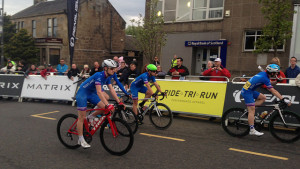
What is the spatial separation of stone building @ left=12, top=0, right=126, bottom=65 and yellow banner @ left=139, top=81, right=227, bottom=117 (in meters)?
25.6

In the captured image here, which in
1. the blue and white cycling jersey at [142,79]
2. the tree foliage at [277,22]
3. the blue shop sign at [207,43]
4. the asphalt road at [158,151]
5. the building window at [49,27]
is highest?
the building window at [49,27]

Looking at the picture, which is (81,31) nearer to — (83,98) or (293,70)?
(293,70)

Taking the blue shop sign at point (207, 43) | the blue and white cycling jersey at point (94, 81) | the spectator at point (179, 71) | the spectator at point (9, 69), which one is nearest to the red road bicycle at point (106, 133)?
the blue and white cycling jersey at point (94, 81)

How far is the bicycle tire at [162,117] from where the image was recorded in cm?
680

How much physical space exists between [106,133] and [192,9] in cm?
1854

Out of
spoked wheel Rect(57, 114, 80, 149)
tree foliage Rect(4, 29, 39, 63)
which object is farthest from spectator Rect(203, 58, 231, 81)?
tree foliage Rect(4, 29, 39, 63)

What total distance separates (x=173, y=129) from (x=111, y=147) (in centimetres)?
256

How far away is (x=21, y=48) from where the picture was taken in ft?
107

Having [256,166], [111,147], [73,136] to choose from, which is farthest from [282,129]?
[73,136]

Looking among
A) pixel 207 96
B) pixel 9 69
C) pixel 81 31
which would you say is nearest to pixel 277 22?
pixel 207 96

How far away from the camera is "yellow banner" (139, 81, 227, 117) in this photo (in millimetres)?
7867

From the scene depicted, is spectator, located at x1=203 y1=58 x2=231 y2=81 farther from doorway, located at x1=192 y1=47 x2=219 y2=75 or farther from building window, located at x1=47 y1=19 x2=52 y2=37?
building window, located at x1=47 y1=19 x2=52 y2=37

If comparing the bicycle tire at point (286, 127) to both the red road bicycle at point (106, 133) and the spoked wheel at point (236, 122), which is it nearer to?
the spoked wheel at point (236, 122)

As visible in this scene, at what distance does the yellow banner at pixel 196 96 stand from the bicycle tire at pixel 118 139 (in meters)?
4.04
